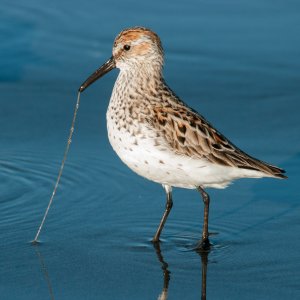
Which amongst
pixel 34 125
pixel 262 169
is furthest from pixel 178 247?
pixel 34 125

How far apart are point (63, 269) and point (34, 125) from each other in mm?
3081

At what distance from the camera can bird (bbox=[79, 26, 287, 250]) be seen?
24.7ft

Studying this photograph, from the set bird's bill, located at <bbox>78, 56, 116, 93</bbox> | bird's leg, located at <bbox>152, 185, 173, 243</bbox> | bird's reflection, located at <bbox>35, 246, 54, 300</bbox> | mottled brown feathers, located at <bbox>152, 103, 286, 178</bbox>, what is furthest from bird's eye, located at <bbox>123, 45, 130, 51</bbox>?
bird's reflection, located at <bbox>35, 246, 54, 300</bbox>

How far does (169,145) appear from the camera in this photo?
7555 mm

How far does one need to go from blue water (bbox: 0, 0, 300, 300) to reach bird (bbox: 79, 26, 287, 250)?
45 cm

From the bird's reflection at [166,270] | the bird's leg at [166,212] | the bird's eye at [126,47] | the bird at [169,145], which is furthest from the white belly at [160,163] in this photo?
the bird's eye at [126,47]

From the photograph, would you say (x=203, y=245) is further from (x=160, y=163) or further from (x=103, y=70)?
(x=103, y=70)

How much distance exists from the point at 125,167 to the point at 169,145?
154cm

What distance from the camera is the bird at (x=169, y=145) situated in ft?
24.7

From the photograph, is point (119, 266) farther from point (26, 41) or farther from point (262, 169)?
point (26, 41)

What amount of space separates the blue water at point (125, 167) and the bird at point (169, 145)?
0.45 metres

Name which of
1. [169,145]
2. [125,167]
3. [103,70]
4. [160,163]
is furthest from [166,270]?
[125,167]

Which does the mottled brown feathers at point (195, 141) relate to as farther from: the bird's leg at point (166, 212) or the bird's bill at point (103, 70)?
the bird's bill at point (103, 70)

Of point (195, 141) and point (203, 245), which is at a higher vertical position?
point (195, 141)
